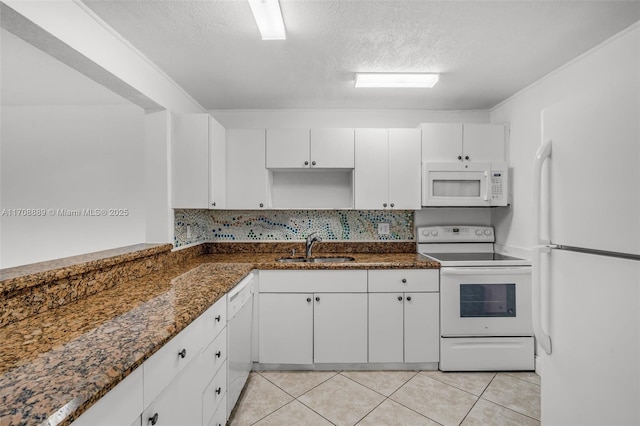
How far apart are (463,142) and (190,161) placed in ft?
7.74

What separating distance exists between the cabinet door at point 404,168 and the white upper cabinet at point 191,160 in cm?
157

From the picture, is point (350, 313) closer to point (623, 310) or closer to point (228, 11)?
point (623, 310)

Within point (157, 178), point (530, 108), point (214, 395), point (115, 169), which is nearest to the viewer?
point (214, 395)

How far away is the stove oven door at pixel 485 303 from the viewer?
7.45 feet

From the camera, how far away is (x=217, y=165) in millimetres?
2412

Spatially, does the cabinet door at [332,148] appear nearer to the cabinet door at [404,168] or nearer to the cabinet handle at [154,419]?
the cabinet door at [404,168]

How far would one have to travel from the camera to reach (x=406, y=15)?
1518 mm

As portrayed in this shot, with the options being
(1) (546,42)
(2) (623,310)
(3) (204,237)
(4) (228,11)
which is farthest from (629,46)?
(3) (204,237)

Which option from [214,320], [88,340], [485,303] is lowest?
[485,303]

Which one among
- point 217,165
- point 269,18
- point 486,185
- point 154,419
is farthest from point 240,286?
point 486,185

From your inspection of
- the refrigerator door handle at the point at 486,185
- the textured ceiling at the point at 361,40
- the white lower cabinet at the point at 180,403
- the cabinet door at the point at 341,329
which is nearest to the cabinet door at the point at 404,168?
the textured ceiling at the point at 361,40

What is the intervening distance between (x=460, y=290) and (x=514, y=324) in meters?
0.51

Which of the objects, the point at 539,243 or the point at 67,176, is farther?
the point at 67,176

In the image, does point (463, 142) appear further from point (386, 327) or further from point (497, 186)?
point (386, 327)
